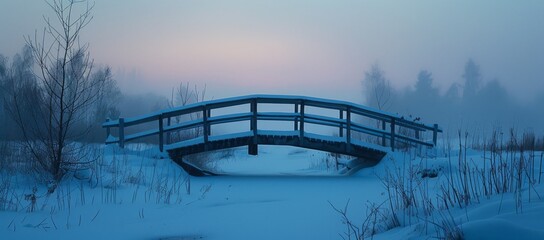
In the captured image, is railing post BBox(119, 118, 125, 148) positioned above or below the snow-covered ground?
above

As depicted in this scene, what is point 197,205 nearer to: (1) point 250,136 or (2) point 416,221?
(2) point 416,221

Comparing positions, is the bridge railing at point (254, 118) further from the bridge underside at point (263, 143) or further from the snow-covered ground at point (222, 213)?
the snow-covered ground at point (222, 213)

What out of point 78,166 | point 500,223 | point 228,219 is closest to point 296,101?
point 78,166

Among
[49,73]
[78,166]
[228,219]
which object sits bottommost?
[228,219]

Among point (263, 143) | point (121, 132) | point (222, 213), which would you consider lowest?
point (222, 213)

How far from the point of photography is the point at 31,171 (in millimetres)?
7797

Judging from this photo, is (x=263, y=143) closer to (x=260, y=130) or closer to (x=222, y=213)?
(x=260, y=130)

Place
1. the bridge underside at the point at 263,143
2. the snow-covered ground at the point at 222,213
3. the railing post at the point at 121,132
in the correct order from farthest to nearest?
the bridge underside at the point at 263,143 < the railing post at the point at 121,132 < the snow-covered ground at the point at 222,213

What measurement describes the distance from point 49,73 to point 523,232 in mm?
6536

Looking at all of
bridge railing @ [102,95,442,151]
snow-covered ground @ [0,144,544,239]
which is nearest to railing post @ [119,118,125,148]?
bridge railing @ [102,95,442,151]

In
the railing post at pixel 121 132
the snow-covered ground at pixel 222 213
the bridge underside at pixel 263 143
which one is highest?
the railing post at pixel 121 132

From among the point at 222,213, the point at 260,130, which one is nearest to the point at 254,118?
the point at 260,130

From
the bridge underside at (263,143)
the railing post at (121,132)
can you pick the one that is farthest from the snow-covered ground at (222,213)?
the bridge underside at (263,143)

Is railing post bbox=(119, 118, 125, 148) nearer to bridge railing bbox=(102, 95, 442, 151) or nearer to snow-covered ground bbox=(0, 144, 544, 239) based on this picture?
bridge railing bbox=(102, 95, 442, 151)
